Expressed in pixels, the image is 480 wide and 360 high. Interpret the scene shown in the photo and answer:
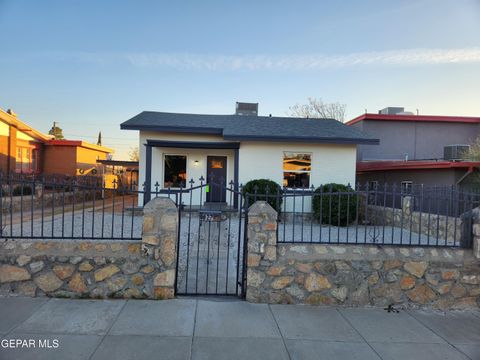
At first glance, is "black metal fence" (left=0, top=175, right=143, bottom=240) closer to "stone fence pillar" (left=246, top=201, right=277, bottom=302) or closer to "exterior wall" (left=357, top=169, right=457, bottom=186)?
"stone fence pillar" (left=246, top=201, right=277, bottom=302)

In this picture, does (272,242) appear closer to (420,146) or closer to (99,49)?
(99,49)

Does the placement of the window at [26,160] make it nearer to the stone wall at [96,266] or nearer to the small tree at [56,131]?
the stone wall at [96,266]

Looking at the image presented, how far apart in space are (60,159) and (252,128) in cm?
1472

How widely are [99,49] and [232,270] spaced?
9197 mm

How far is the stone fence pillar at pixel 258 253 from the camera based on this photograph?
4477 millimetres

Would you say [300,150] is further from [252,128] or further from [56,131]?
[56,131]

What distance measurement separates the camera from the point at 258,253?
4484mm

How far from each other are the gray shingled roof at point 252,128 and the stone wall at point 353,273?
8281mm

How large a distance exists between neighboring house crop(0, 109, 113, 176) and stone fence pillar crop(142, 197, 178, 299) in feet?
55.3

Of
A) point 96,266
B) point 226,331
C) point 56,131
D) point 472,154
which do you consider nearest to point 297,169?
point 472,154

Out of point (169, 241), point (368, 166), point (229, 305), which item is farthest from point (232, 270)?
point (368, 166)

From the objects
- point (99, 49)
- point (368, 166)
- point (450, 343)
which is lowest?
point (450, 343)

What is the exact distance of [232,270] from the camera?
5.84 m

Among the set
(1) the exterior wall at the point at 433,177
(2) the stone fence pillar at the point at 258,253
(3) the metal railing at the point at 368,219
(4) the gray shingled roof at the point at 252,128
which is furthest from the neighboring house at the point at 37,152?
(1) the exterior wall at the point at 433,177
